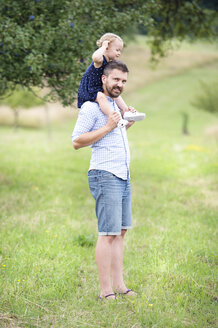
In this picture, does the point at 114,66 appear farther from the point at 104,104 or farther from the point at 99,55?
the point at 104,104

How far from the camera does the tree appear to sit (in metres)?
7.08

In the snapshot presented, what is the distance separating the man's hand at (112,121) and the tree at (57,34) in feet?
10.9

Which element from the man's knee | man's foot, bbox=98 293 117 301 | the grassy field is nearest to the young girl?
the man's knee

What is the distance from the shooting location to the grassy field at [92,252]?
4.05 m

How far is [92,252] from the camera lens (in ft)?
19.3

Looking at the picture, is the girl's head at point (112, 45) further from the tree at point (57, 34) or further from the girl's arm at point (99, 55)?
the tree at point (57, 34)

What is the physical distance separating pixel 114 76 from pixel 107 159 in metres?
0.80

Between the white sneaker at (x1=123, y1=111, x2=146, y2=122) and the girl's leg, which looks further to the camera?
the white sneaker at (x1=123, y1=111, x2=146, y2=122)

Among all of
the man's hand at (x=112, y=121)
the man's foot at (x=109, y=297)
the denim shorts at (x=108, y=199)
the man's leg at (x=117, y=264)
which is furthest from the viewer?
the man's leg at (x=117, y=264)

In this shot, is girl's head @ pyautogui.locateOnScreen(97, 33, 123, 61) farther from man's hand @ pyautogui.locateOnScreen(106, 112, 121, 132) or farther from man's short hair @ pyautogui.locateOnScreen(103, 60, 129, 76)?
man's hand @ pyautogui.locateOnScreen(106, 112, 121, 132)

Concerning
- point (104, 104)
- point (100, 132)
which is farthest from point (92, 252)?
point (104, 104)

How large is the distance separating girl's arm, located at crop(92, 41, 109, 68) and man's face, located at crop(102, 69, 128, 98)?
0.49 feet

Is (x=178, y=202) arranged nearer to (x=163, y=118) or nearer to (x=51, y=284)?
(x=51, y=284)

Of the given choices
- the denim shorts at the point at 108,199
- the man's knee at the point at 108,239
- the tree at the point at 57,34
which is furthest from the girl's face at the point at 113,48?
the tree at the point at 57,34
